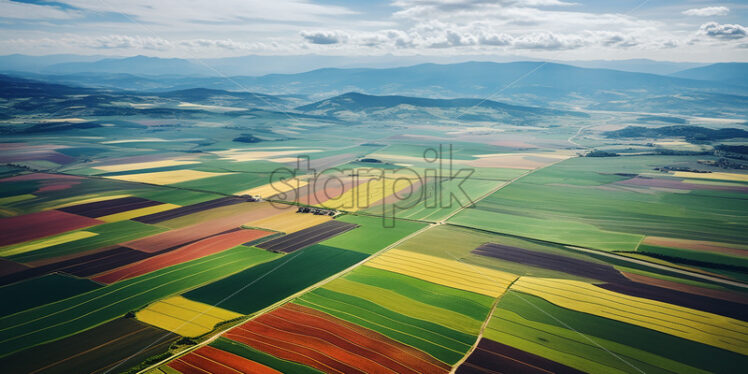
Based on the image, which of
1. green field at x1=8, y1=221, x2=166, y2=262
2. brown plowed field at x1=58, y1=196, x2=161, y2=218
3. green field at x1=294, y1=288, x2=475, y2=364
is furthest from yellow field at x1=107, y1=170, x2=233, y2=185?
green field at x1=294, y1=288, x2=475, y2=364

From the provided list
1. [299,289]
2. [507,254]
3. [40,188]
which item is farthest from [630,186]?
[40,188]

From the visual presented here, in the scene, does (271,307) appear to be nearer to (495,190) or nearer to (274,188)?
(274,188)

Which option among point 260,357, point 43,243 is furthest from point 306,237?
point 43,243

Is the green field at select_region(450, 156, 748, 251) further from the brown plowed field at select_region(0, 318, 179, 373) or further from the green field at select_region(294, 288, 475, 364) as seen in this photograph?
the brown plowed field at select_region(0, 318, 179, 373)

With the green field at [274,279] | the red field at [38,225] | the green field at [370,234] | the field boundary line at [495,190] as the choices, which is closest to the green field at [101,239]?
the red field at [38,225]

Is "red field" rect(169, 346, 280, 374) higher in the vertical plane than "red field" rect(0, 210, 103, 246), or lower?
lower

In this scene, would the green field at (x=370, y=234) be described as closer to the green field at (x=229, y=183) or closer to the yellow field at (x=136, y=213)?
the yellow field at (x=136, y=213)
